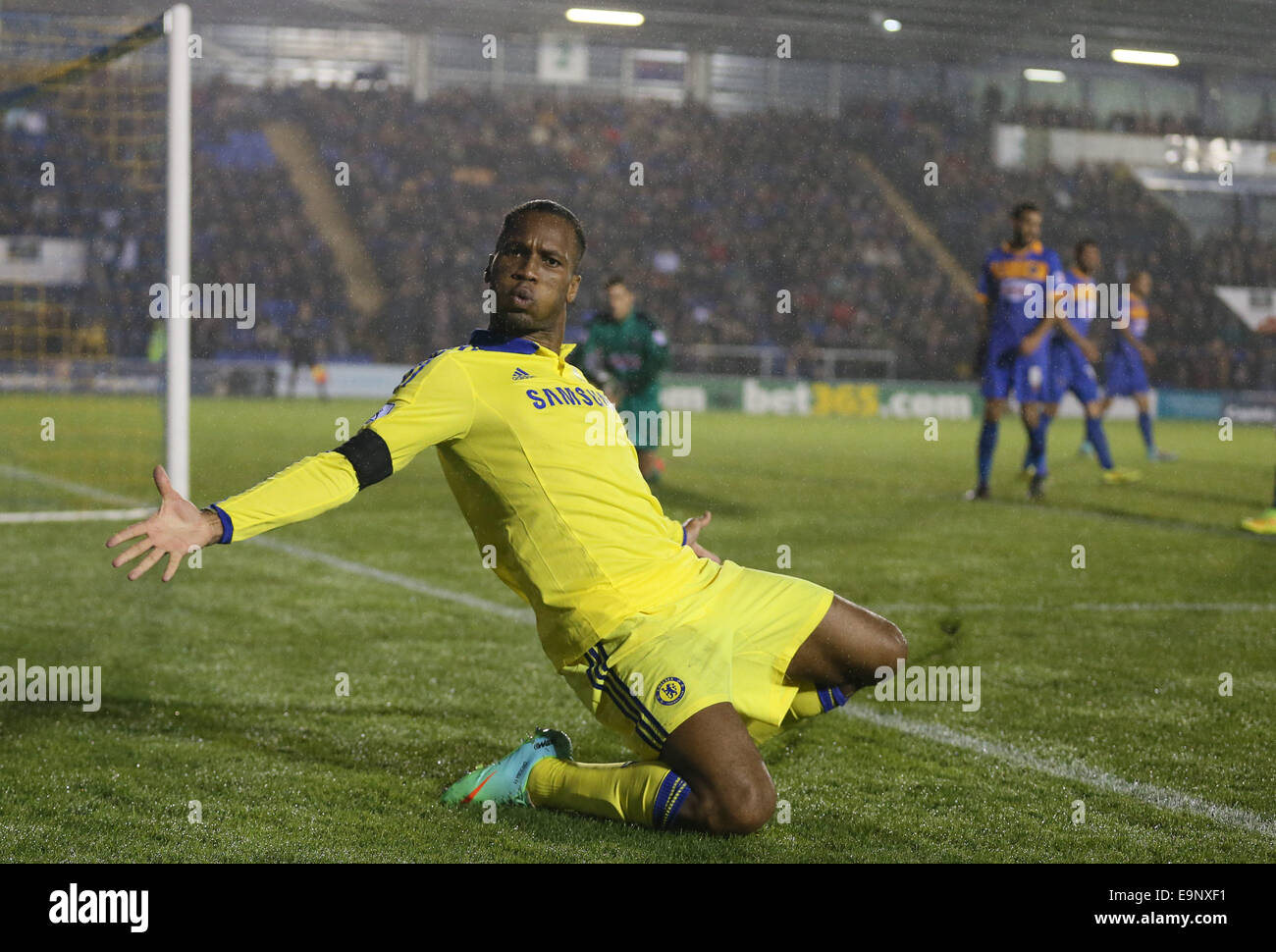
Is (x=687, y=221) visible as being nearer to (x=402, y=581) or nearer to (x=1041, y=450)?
(x=1041, y=450)

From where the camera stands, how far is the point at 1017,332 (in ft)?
36.9

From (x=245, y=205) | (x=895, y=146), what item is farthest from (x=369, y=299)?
(x=895, y=146)

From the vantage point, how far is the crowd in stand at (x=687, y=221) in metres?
28.6

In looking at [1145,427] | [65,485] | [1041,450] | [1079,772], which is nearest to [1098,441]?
[1041,450]

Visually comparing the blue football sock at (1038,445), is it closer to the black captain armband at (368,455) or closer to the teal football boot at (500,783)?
the teal football boot at (500,783)

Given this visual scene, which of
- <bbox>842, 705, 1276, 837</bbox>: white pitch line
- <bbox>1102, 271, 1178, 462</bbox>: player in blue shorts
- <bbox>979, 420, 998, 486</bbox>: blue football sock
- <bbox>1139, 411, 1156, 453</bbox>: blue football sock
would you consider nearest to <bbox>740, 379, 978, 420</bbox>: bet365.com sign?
<bbox>1139, 411, 1156, 453</bbox>: blue football sock

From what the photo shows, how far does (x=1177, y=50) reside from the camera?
26.3 meters

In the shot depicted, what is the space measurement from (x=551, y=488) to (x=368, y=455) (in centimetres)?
52

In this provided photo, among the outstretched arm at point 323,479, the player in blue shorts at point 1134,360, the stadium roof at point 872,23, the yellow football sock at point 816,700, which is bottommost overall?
the yellow football sock at point 816,700

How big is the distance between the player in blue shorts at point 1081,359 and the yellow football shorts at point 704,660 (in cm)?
886

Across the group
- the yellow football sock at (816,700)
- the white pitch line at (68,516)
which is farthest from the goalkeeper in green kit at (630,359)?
the yellow football sock at (816,700)

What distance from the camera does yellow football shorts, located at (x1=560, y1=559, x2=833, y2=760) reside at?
3.12 metres

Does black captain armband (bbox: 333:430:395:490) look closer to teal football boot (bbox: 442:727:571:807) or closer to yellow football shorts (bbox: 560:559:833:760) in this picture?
yellow football shorts (bbox: 560:559:833:760)

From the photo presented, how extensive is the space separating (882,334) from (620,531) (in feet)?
86.8
